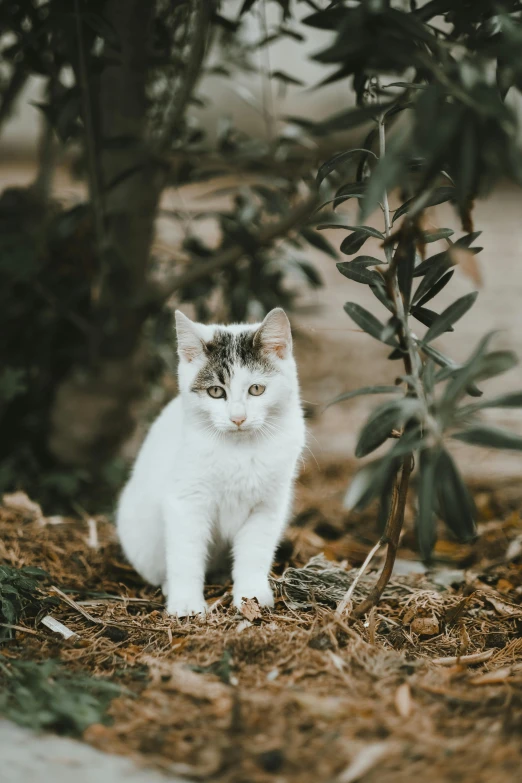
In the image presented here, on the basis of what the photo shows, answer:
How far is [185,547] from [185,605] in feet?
0.56

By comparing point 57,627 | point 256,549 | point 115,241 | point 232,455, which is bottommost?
point 57,627

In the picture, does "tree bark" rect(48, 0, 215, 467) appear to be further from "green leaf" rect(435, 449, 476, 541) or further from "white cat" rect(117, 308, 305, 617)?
"green leaf" rect(435, 449, 476, 541)

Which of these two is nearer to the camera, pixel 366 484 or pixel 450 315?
pixel 366 484

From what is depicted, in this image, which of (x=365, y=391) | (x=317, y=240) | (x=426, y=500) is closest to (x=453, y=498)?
(x=426, y=500)

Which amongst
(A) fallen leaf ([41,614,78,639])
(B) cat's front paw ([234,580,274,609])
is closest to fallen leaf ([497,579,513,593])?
(B) cat's front paw ([234,580,274,609])

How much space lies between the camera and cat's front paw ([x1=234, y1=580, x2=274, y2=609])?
214 centimetres

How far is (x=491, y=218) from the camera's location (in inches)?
346

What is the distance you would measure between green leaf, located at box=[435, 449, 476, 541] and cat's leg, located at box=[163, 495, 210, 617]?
2.92 ft

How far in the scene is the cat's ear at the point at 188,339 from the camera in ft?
7.28

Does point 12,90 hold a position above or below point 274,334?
above

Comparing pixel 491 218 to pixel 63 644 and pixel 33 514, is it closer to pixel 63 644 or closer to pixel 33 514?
pixel 33 514

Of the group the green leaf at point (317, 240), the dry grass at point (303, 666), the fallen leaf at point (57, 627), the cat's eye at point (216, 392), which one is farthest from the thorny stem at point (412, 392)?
the green leaf at point (317, 240)

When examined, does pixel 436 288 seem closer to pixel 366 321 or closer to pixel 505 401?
pixel 366 321

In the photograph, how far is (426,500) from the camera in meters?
1.48
